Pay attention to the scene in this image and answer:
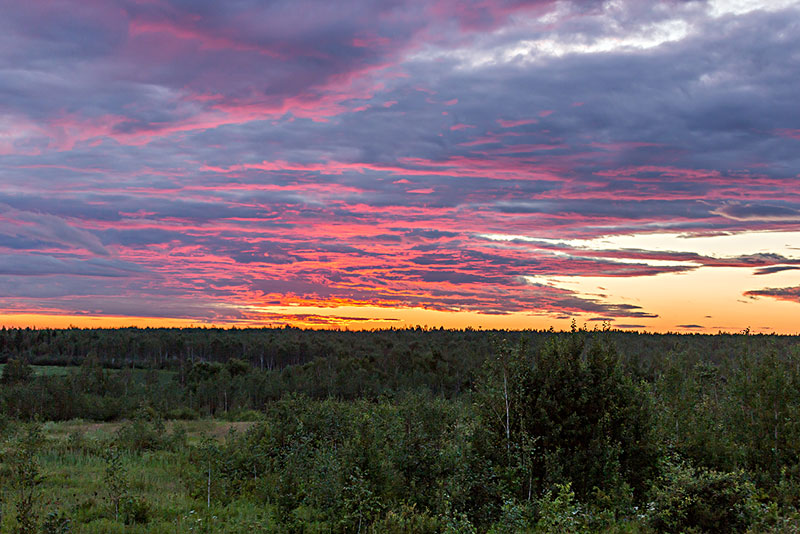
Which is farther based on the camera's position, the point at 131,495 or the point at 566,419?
the point at 131,495

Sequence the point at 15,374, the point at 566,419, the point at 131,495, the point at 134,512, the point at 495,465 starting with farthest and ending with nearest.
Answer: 1. the point at 15,374
2. the point at 131,495
3. the point at 134,512
4. the point at 566,419
5. the point at 495,465

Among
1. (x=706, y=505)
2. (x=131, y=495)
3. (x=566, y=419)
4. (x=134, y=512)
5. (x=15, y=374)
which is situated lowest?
(x=15, y=374)

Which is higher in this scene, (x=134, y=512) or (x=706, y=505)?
(x=706, y=505)

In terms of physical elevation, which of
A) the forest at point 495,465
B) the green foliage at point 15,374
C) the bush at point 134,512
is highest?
the forest at point 495,465

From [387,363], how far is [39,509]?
131710mm

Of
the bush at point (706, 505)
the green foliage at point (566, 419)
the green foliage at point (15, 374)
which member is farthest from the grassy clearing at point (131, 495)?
the green foliage at point (15, 374)

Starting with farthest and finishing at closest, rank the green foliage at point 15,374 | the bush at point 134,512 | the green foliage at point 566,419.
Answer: the green foliage at point 15,374, the bush at point 134,512, the green foliage at point 566,419

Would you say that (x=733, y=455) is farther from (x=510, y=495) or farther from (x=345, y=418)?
(x=345, y=418)

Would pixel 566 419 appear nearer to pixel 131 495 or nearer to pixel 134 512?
pixel 134 512

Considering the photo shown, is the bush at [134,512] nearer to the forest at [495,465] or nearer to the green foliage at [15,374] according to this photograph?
the forest at [495,465]

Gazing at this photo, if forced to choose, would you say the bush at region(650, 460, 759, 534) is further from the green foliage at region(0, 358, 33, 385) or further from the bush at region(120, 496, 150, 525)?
the green foliage at region(0, 358, 33, 385)

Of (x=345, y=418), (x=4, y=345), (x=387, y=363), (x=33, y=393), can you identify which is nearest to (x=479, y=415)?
(x=345, y=418)

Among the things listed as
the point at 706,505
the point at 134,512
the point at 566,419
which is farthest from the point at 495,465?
the point at 134,512

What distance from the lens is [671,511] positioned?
1802 centimetres
